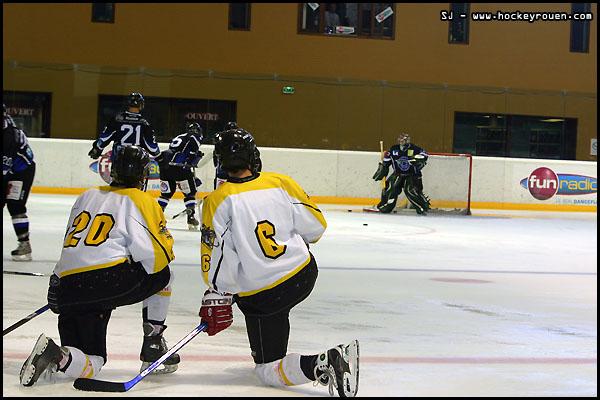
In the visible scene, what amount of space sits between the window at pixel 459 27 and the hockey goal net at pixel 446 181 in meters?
5.25

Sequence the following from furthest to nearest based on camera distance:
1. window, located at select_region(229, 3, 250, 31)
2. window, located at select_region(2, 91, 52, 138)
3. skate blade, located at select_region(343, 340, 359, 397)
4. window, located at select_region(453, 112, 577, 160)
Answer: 1. window, located at select_region(229, 3, 250, 31)
2. window, located at select_region(453, 112, 577, 160)
3. window, located at select_region(2, 91, 52, 138)
4. skate blade, located at select_region(343, 340, 359, 397)

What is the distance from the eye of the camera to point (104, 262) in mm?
3475

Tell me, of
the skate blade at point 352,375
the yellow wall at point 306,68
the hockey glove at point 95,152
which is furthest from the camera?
the yellow wall at point 306,68

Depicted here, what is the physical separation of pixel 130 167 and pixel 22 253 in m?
3.88

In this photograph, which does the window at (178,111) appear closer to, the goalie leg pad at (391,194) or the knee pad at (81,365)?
the goalie leg pad at (391,194)

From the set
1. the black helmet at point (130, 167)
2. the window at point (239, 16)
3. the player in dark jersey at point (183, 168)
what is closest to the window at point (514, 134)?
the window at point (239, 16)

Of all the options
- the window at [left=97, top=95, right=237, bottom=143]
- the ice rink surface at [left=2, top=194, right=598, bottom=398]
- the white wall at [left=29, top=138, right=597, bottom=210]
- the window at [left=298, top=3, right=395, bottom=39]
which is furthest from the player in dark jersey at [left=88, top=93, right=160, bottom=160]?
the window at [left=298, top=3, right=395, bottom=39]


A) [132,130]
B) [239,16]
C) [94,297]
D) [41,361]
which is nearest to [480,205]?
[239,16]

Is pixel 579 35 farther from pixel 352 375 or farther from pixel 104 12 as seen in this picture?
pixel 352 375

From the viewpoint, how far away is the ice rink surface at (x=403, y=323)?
358 cm

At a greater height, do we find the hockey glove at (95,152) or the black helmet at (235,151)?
the hockey glove at (95,152)

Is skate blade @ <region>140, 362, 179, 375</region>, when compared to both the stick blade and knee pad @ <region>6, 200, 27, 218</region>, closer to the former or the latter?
the stick blade

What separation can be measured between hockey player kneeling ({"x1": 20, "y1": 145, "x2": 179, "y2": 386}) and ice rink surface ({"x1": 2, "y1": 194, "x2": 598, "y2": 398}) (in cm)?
18

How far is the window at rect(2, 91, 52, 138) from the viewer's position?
17484mm
